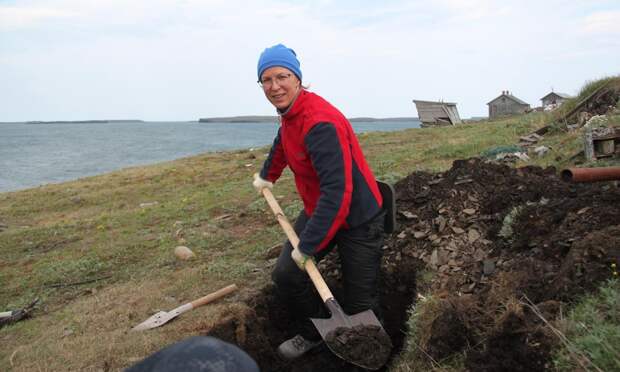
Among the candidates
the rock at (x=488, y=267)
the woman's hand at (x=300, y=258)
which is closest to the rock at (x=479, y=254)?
the rock at (x=488, y=267)

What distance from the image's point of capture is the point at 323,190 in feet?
10.9

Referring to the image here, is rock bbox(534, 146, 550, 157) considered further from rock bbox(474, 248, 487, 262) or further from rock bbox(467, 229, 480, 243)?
rock bbox(474, 248, 487, 262)

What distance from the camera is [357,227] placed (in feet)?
11.8

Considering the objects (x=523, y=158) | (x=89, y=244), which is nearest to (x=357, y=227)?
(x=523, y=158)

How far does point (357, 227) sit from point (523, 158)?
16.5ft

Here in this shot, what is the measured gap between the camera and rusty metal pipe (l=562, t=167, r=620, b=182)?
3.21 m

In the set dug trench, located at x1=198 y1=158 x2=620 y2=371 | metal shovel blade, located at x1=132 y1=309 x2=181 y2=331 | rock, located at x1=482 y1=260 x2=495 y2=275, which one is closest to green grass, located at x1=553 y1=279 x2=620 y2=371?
dug trench, located at x1=198 y1=158 x2=620 y2=371

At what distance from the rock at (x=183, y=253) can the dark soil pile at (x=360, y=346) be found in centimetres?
341

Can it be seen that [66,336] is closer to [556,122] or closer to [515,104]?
[556,122]

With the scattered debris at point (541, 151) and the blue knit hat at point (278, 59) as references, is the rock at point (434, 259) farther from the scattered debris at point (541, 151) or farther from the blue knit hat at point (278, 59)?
the scattered debris at point (541, 151)

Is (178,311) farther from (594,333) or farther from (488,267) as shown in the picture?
(594,333)

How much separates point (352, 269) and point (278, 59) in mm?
1562

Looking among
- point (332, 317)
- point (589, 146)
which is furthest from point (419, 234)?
point (589, 146)

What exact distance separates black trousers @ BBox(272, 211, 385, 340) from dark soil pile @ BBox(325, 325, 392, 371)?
1.16ft
